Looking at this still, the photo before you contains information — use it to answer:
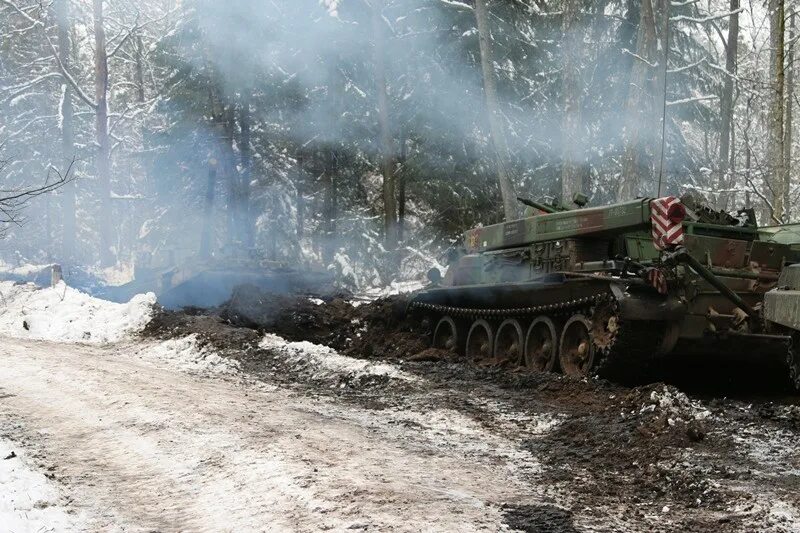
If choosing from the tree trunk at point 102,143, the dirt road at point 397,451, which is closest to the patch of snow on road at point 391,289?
the dirt road at point 397,451

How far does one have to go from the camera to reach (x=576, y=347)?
1043 centimetres

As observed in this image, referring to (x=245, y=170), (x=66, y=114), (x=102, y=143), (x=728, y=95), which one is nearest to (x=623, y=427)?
(x=728, y=95)

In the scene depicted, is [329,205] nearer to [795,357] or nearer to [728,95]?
[728,95]

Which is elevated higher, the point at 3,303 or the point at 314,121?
the point at 314,121

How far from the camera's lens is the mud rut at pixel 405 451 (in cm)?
486

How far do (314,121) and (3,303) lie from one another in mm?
9999

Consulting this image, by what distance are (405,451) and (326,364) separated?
14.9 feet

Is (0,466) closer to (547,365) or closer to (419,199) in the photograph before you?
(547,365)

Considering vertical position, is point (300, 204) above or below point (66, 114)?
below

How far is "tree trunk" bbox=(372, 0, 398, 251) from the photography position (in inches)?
→ 853

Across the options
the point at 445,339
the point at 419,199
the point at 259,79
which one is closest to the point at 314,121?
the point at 259,79

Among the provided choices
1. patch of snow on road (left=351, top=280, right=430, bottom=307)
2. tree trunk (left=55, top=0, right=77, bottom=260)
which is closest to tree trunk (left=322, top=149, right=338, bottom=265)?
patch of snow on road (left=351, top=280, right=430, bottom=307)

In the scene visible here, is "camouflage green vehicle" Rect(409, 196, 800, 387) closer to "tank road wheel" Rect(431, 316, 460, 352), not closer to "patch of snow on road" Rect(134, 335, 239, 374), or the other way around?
"tank road wheel" Rect(431, 316, 460, 352)

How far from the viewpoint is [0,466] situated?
586 cm
